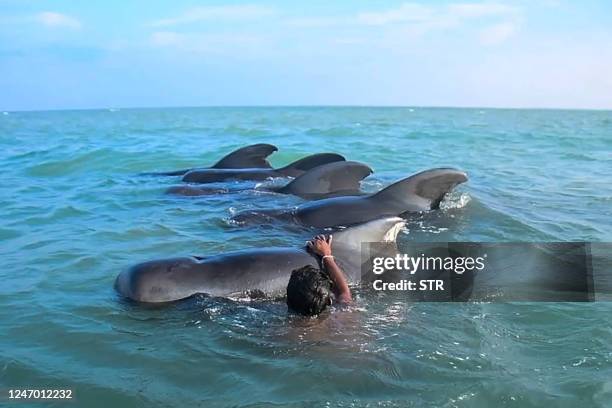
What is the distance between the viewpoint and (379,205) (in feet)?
28.9

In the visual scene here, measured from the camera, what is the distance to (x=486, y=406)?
4.08m

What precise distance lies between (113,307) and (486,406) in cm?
334

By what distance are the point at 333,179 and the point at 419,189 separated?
199 centimetres

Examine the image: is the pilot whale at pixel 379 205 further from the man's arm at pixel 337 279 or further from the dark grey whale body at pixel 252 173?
the dark grey whale body at pixel 252 173

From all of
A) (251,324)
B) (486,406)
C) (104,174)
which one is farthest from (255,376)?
(104,174)

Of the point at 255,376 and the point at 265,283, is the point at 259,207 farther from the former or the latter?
the point at 255,376

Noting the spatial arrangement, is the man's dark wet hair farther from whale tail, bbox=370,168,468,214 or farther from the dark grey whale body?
the dark grey whale body

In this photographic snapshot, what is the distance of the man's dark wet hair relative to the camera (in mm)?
5129

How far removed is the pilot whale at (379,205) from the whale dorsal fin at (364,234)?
73.8 inches

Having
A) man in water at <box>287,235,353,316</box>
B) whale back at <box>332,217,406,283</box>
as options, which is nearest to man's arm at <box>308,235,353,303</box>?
man in water at <box>287,235,353,316</box>

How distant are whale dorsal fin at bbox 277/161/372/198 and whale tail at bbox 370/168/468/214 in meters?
1.65

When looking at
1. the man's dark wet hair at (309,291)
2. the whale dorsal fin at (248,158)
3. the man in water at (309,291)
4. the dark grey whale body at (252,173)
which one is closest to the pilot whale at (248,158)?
the whale dorsal fin at (248,158)

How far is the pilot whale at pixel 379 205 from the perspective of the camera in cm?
861

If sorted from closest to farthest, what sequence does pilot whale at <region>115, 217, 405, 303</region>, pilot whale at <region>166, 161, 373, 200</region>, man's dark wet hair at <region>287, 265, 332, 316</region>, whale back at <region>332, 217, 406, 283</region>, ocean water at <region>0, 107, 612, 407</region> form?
1. ocean water at <region>0, 107, 612, 407</region>
2. man's dark wet hair at <region>287, 265, 332, 316</region>
3. pilot whale at <region>115, 217, 405, 303</region>
4. whale back at <region>332, 217, 406, 283</region>
5. pilot whale at <region>166, 161, 373, 200</region>
